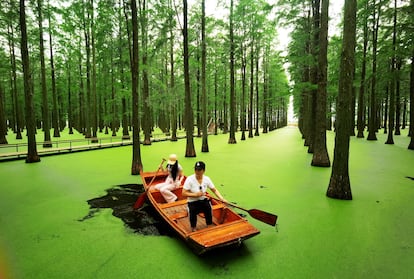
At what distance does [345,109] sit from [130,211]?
19.5ft

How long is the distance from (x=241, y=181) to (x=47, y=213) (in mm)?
5545

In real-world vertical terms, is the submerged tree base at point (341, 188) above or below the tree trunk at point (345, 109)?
below

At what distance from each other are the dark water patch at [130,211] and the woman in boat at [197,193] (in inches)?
30.7

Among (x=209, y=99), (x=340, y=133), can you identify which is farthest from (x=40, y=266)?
(x=209, y=99)

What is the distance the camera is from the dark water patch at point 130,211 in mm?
4609

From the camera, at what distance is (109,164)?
441 inches

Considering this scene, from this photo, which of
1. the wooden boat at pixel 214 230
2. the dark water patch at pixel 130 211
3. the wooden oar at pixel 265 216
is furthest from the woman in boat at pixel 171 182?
the wooden oar at pixel 265 216

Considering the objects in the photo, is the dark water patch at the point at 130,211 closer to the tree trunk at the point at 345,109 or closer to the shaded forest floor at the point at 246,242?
the shaded forest floor at the point at 246,242

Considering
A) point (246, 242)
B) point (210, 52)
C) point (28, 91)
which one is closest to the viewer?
point (246, 242)

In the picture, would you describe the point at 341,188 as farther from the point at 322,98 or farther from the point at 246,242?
the point at 322,98

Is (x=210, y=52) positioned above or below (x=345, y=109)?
above

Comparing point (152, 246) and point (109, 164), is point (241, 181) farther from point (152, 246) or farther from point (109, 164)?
point (109, 164)

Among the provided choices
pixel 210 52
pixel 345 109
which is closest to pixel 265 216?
pixel 345 109

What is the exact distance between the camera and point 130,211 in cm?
554
